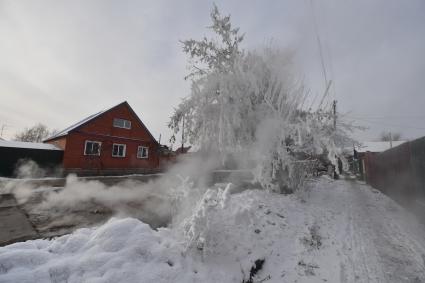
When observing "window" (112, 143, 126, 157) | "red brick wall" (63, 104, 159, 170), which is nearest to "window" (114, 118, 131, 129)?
"red brick wall" (63, 104, 159, 170)

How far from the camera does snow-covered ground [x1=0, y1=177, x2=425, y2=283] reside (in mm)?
2354

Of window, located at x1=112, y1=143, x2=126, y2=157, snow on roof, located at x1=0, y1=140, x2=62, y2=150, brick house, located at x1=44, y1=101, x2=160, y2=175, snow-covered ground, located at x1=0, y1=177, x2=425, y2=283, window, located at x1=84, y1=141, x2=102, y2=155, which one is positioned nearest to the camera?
snow-covered ground, located at x1=0, y1=177, x2=425, y2=283

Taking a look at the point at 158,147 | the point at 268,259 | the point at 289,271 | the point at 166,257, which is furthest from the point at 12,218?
the point at 158,147

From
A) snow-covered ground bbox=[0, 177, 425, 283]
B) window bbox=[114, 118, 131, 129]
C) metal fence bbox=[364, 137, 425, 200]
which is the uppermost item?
→ window bbox=[114, 118, 131, 129]

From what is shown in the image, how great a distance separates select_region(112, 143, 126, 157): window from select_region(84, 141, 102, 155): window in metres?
1.24

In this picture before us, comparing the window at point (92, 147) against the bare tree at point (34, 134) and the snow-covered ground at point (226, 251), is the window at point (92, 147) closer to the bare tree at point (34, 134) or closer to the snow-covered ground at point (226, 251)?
the snow-covered ground at point (226, 251)

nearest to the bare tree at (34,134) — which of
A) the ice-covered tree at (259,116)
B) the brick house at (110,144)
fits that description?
the brick house at (110,144)

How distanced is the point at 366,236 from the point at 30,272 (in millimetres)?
6043

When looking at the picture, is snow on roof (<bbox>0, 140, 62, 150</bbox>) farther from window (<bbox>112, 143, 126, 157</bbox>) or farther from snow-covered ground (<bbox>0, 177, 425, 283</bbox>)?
snow-covered ground (<bbox>0, 177, 425, 283</bbox>)

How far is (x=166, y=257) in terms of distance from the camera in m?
2.87

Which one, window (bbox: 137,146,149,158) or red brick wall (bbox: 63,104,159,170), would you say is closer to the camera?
red brick wall (bbox: 63,104,159,170)

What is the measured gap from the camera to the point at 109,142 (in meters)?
18.5

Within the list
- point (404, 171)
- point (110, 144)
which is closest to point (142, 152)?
point (110, 144)

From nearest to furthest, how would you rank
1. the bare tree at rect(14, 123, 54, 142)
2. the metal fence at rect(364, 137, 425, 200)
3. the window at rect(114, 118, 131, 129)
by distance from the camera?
the metal fence at rect(364, 137, 425, 200), the window at rect(114, 118, 131, 129), the bare tree at rect(14, 123, 54, 142)
